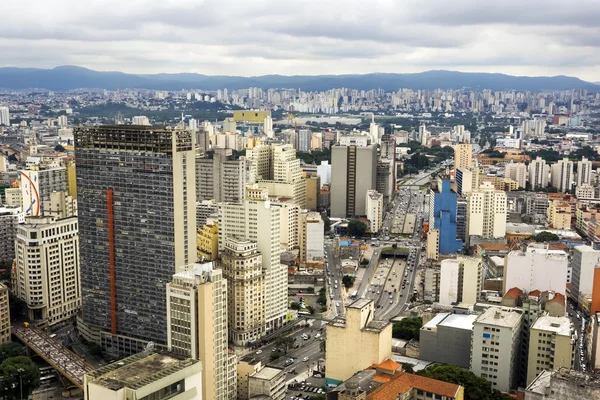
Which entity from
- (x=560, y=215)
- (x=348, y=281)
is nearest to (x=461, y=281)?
(x=348, y=281)

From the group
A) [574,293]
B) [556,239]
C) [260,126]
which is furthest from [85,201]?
[260,126]

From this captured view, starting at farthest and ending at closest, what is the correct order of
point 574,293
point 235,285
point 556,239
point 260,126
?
point 260,126 → point 556,239 → point 574,293 → point 235,285

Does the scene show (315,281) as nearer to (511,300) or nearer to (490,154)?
(511,300)

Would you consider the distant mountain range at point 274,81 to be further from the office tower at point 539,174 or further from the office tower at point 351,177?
the office tower at point 351,177

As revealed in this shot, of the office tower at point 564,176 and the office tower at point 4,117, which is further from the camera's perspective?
the office tower at point 4,117

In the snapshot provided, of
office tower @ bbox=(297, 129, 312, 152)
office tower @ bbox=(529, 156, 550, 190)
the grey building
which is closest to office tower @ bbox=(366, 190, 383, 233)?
the grey building

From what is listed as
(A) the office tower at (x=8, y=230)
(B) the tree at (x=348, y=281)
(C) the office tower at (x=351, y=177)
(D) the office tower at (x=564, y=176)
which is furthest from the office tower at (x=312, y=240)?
(D) the office tower at (x=564, y=176)
